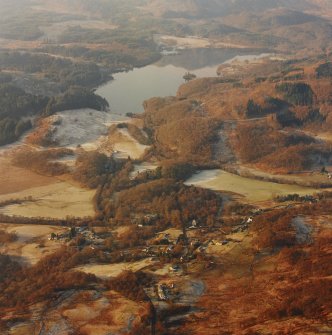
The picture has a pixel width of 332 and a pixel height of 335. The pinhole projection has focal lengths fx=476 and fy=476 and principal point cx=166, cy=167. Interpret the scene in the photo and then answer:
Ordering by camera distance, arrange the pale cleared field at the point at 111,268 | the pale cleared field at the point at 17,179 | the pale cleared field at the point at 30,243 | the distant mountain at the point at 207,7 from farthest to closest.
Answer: the distant mountain at the point at 207,7
the pale cleared field at the point at 17,179
the pale cleared field at the point at 30,243
the pale cleared field at the point at 111,268

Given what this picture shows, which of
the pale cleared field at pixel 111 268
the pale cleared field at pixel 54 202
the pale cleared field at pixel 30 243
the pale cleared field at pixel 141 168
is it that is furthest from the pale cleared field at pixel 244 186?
the pale cleared field at pixel 30 243

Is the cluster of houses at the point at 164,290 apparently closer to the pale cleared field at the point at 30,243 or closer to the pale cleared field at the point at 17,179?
Result: the pale cleared field at the point at 30,243

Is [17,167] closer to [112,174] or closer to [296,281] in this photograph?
[112,174]

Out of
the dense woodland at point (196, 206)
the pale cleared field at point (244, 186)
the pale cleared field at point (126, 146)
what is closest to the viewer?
the dense woodland at point (196, 206)

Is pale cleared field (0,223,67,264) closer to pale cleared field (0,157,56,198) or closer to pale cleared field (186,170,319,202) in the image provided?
pale cleared field (0,157,56,198)

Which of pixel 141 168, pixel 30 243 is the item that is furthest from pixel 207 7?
pixel 30 243

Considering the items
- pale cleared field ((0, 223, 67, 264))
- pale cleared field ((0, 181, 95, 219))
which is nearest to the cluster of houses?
pale cleared field ((0, 223, 67, 264))

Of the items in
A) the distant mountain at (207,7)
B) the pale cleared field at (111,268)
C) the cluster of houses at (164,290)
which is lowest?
the pale cleared field at (111,268)
